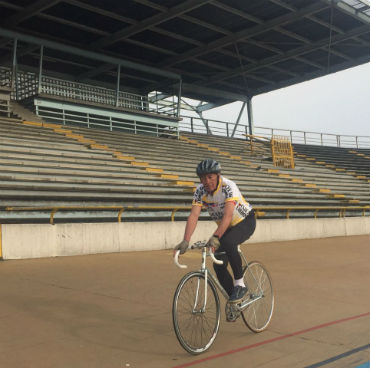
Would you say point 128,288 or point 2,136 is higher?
point 2,136

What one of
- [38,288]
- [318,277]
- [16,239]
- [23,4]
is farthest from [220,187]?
→ [23,4]

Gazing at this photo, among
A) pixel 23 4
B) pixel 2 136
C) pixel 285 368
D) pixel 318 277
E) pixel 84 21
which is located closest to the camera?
pixel 285 368

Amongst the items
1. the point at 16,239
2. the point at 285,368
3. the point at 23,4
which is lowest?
the point at 285,368

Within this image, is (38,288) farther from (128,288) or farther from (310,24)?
(310,24)

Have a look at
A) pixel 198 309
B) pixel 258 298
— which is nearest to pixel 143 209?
pixel 258 298

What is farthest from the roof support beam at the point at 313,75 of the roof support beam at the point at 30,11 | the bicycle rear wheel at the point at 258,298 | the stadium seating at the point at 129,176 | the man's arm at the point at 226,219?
the man's arm at the point at 226,219

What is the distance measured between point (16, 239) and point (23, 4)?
1347 centimetres

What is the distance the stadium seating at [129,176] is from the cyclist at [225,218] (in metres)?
7.31

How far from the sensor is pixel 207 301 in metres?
4.39

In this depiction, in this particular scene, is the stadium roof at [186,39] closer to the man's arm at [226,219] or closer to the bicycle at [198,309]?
the man's arm at [226,219]

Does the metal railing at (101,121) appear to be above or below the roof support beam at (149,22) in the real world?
below

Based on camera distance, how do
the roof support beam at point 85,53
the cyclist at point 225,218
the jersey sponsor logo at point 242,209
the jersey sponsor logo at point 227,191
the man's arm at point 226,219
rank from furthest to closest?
the roof support beam at point 85,53 < the jersey sponsor logo at point 242,209 < the jersey sponsor logo at point 227,191 < the cyclist at point 225,218 < the man's arm at point 226,219

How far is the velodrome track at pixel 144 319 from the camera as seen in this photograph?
424cm

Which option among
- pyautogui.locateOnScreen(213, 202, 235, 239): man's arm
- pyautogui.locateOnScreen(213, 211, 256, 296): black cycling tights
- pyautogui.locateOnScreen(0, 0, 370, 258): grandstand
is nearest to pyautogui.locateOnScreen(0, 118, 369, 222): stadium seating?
pyautogui.locateOnScreen(0, 0, 370, 258): grandstand
